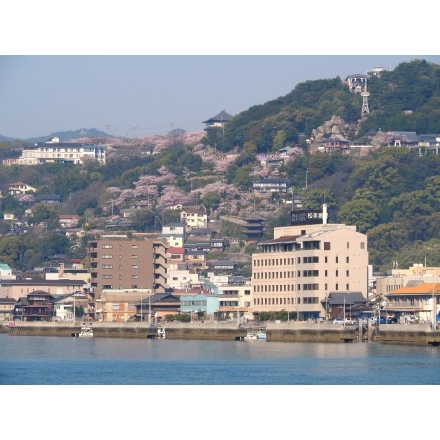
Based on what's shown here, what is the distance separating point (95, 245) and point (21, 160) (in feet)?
216

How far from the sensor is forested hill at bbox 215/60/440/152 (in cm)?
13038

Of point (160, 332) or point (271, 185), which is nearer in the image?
point (160, 332)

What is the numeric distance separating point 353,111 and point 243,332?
69000 mm

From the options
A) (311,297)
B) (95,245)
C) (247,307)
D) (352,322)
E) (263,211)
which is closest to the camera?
(352,322)

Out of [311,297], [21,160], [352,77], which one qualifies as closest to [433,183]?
[352,77]

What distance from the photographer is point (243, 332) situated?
219 ft

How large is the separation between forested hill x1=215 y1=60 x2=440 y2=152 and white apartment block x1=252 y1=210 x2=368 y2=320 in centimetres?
5744

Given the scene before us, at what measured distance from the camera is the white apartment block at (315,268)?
229 feet

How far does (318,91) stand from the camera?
5477 inches

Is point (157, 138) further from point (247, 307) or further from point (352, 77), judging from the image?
point (247, 307)

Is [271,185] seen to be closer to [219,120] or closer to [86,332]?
[219,120]

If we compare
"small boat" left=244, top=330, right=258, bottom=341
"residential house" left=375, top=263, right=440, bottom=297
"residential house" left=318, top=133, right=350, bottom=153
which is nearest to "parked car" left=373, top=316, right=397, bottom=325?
"small boat" left=244, top=330, right=258, bottom=341

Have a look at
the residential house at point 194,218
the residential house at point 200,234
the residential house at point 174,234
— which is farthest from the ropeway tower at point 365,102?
the residential house at point 174,234

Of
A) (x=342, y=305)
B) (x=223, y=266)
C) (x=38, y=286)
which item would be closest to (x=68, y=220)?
(x=223, y=266)
